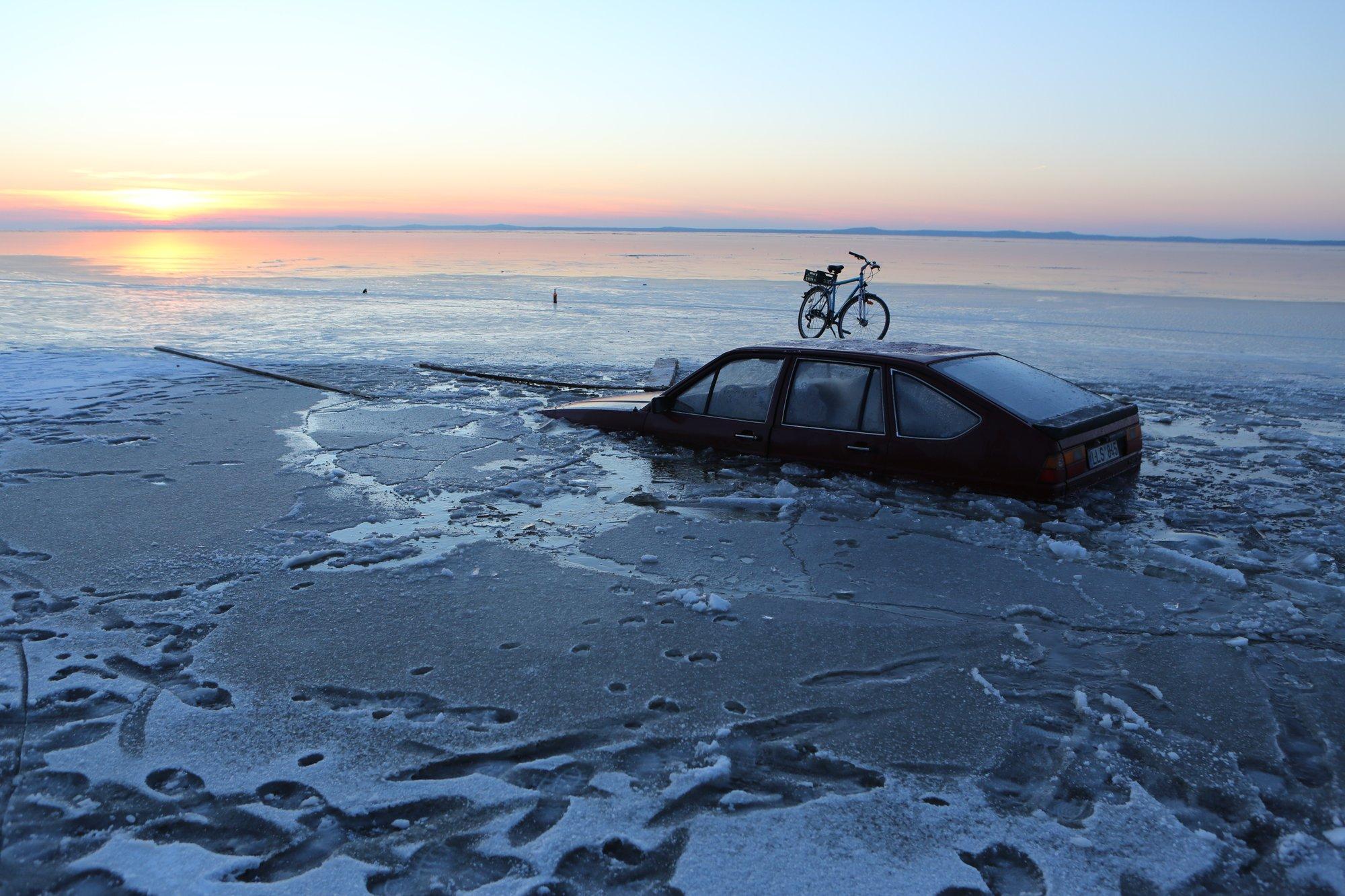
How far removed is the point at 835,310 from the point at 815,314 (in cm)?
37

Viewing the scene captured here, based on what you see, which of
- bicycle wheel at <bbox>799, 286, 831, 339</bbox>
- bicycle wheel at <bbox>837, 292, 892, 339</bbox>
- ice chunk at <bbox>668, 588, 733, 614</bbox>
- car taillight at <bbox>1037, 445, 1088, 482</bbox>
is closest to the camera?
ice chunk at <bbox>668, 588, 733, 614</bbox>

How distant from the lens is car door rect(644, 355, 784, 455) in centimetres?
811

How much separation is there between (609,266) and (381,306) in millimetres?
24968

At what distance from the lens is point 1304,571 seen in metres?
5.73

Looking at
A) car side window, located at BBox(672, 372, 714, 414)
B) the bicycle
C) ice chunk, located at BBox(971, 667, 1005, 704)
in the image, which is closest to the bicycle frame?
the bicycle

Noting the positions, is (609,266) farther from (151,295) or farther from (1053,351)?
(1053,351)

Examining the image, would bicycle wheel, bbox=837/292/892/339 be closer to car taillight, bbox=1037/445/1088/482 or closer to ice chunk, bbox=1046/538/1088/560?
car taillight, bbox=1037/445/1088/482

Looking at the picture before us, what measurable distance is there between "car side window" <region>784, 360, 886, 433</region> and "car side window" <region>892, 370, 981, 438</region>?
16cm

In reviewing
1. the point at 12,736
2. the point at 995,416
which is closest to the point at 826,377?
the point at 995,416

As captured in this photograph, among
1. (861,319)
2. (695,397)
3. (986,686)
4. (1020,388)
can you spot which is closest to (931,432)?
(1020,388)

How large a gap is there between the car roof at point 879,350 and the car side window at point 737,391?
5.9 inches

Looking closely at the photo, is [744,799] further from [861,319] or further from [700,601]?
[861,319]

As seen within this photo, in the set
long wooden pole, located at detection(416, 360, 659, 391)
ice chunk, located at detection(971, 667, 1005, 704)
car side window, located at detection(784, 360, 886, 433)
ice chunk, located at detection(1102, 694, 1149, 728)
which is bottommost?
ice chunk, located at detection(971, 667, 1005, 704)

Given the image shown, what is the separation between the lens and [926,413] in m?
7.20
